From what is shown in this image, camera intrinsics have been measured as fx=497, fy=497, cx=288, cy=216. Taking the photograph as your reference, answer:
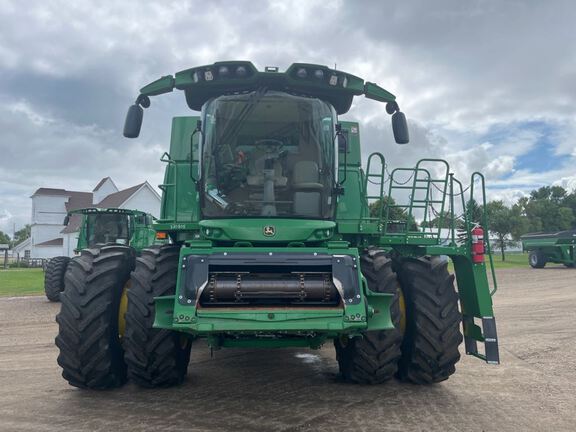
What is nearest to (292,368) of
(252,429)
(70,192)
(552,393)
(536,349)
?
(252,429)

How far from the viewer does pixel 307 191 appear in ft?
17.4

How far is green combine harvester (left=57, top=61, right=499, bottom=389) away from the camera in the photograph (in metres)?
4.30

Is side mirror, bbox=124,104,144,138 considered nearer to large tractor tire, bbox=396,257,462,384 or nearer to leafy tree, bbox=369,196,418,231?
leafy tree, bbox=369,196,418,231

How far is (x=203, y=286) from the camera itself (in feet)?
13.9

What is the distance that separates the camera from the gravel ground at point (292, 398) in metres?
4.36

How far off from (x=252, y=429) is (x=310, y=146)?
2.91 meters

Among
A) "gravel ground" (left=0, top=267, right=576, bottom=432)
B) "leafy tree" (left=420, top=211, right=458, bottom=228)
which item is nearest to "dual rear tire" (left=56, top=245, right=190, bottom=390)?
"gravel ground" (left=0, top=267, right=576, bottom=432)

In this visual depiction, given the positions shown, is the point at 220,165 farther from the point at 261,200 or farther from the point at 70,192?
the point at 70,192

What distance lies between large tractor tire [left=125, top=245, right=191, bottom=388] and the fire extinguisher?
3.18 meters

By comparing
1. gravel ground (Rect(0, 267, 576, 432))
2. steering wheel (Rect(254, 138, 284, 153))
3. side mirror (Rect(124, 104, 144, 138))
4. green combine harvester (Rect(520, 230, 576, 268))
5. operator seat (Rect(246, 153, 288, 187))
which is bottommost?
gravel ground (Rect(0, 267, 576, 432))

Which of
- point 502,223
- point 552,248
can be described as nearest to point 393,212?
point 552,248

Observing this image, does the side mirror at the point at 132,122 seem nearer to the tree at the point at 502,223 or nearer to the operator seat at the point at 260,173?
the operator seat at the point at 260,173

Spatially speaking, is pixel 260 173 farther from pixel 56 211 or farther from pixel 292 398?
pixel 56 211

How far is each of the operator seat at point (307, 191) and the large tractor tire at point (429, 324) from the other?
1.26 m
